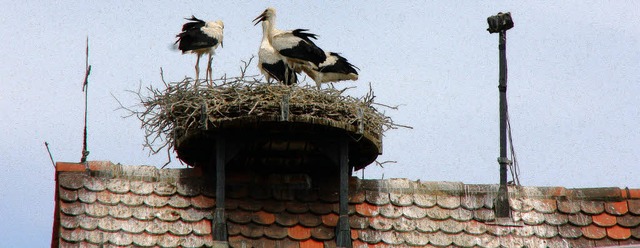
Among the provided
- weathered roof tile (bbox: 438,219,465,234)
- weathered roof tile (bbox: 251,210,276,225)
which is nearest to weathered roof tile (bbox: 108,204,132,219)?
weathered roof tile (bbox: 251,210,276,225)

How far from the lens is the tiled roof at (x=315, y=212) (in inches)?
412

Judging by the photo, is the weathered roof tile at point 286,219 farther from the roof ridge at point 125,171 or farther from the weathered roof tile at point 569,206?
the weathered roof tile at point 569,206

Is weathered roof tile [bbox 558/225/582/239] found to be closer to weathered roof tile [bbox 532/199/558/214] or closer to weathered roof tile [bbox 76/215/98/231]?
weathered roof tile [bbox 532/199/558/214]

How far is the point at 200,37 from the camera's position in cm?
1342

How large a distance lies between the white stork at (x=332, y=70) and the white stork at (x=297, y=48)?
17 centimetres

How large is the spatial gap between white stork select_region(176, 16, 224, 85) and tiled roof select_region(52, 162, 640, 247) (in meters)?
2.57

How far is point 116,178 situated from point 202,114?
3.03ft

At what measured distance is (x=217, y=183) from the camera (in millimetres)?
10703

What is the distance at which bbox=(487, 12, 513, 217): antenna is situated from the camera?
36.7 ft

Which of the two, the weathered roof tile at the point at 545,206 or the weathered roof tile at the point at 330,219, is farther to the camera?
the weathered roof tile at the point at 545,206

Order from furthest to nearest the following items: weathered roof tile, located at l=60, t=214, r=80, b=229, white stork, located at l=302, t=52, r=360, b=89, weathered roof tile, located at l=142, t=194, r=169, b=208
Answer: white stork, located at l=302, t=52, r=360, b=89, weathered roof tile, located at l=142, t=194, r=169, b=208, weathered roof tile, located at l=60, t=214, r=80, b=229

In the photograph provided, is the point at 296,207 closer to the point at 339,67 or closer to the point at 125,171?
the point at 125,171

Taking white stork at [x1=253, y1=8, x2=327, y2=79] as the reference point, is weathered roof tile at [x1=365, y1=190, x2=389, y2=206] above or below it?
below

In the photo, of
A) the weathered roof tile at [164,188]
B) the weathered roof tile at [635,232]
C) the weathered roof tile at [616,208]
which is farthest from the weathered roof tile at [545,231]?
the weathered roof tile at [164,188]
